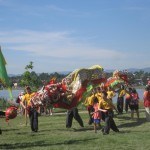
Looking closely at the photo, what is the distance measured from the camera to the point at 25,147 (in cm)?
1340

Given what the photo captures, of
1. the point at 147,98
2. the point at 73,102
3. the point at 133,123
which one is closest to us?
the point at 73,102

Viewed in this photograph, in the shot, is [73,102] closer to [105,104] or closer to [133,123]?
[105,104]

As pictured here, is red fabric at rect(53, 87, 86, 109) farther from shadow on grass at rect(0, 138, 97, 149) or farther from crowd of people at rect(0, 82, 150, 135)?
shadow on grass at rect(0, 138, 97, 149)

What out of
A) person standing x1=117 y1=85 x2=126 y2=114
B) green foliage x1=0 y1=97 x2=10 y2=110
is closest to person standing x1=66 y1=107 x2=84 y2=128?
person standing x1=117 y1=85 x2=126 y2=114

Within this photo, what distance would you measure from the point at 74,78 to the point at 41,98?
96.1 inches

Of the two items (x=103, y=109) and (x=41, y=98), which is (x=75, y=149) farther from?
(x=41, y=98)

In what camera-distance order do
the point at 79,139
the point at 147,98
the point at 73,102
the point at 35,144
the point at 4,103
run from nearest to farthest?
the point at 35,144
the point at 79,139
the point at 73,102
the point at 147,98
the point at 4,103

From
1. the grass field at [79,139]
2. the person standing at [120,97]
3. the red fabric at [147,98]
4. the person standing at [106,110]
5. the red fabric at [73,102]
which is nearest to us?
the grass field at [79,139]

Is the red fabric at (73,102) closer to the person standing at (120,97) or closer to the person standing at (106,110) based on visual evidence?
the person standing at (106,110)

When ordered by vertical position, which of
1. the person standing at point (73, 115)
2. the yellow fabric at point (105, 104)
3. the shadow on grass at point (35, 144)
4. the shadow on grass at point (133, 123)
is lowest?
the shadow on grass at point (35, 144)

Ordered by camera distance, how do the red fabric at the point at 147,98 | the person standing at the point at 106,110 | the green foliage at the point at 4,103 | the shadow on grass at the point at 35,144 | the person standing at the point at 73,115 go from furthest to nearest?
1. the green foliage at the point at 4,103
2. the red fabric at the point at 147,98
3. the person standing at the point at 73,115
4. the person standing at the point at 106,110
5. the shadow on grass at the point at 35,144

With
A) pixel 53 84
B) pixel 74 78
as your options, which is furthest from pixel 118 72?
pixel 53 84

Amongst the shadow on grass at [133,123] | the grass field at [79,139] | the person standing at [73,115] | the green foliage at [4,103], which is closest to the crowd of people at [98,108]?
the person standing at [73,115]

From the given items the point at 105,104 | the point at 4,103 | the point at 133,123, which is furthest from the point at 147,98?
the point at 4,103
